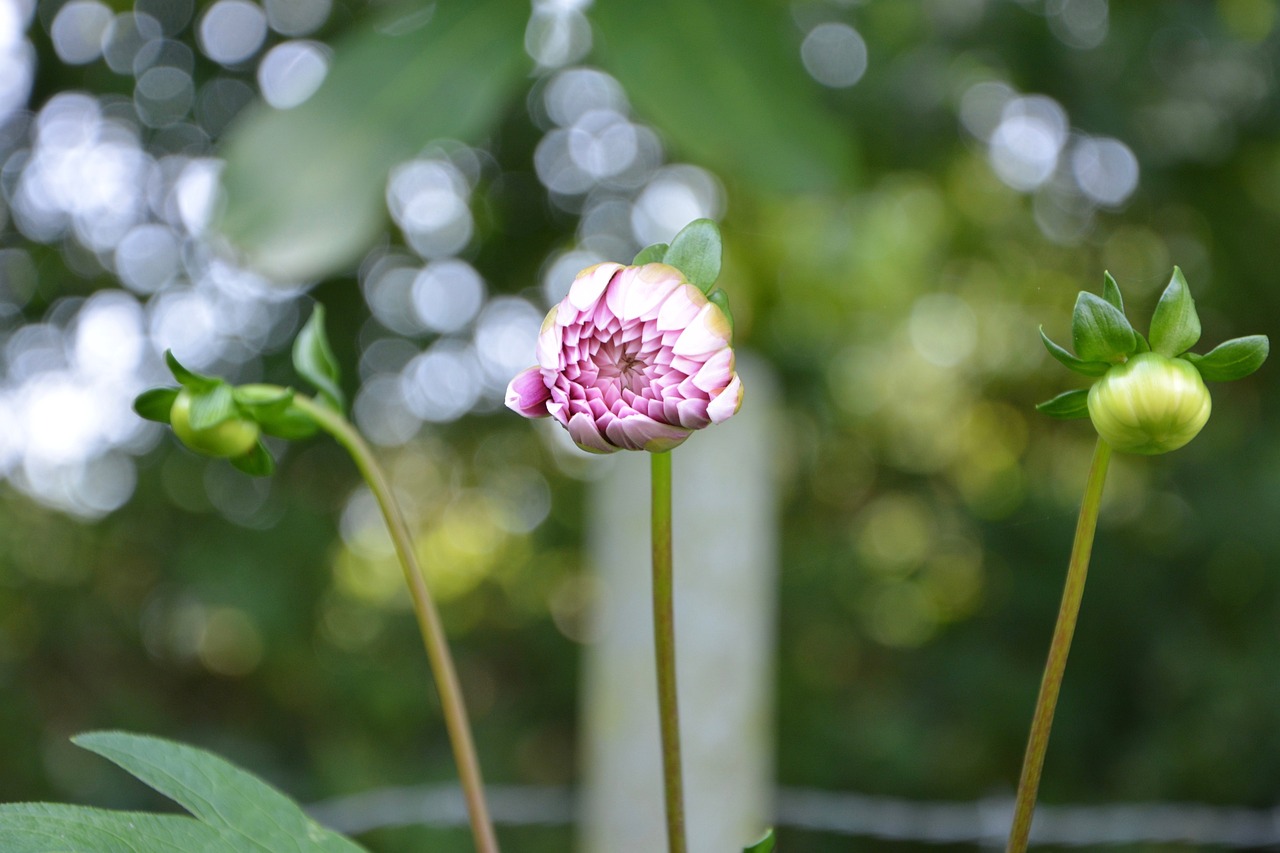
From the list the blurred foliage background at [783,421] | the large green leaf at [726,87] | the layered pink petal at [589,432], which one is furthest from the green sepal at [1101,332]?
the blurred foliage background at [783,421]

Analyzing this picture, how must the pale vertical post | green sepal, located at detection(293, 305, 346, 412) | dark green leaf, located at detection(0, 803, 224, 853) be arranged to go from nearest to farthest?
dark green leaf, located at detection(0, 803, 224, 853) < green sepal, located at detection(293, 305, 346, 412) < the pale vertical post

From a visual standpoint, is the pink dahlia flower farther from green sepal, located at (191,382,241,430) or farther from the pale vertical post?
the pale vertical post

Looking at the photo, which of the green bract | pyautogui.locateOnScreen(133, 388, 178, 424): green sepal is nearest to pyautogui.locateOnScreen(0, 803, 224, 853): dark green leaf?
pyautogui.locateOnScreen(133, 388, 178, 424): green sepal

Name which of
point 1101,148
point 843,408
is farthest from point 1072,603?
point 843,408

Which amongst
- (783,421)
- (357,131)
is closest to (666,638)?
(357,131)

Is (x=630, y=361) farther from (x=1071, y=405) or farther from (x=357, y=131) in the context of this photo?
(x=357, y=131)

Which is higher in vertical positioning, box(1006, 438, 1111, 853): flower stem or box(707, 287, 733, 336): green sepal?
box(707, 287, 733, 336): green sepal

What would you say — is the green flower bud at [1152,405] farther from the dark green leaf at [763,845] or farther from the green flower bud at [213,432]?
the green flower bud at [213,432]
